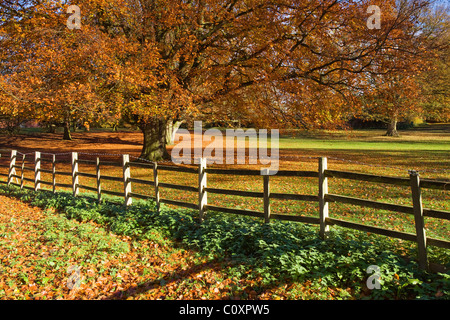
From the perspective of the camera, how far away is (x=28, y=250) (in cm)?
683

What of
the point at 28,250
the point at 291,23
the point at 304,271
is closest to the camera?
the point at 304,271

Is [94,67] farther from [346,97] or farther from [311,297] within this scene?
[311,297]

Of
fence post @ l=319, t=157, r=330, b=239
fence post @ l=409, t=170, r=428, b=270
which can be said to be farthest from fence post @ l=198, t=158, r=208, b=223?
fence post @ l=409, t=170, r=428, b=270

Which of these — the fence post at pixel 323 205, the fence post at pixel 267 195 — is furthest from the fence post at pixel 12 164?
the fence post at pixel 323 205

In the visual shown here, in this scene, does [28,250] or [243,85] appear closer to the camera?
[28,250]

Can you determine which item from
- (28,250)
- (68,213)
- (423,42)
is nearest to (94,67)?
(68,213)

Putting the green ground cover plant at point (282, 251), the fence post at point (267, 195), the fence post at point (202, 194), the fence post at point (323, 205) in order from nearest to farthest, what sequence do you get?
the green ground cover plant at point (282, 251)
the fence post at point (323, 205)
the fence post at point (267, 195)
the fence post at point (202, 194)

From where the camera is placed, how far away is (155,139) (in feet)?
72.9

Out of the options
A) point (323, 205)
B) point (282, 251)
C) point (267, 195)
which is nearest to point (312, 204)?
point (267, 195)

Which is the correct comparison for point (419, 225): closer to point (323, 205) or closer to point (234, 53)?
point (323, 205)

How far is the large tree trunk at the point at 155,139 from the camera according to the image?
22.0 metres

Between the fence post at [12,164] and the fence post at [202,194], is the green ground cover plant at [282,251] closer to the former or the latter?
the fence post at [202,194]

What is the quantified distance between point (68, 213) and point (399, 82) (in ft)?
50.9
